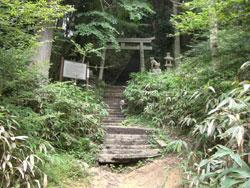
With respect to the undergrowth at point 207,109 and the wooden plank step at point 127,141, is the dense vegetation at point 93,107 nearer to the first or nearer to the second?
the undergrowth at point 207,109

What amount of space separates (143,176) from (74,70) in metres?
4.43

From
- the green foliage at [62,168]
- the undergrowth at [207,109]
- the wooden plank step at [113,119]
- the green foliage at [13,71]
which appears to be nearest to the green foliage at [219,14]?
the undergrowth at [207,109]

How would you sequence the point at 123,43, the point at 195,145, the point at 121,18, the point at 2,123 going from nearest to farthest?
1. the point at 2,123
2. the point at 195,145
3. the point at 121,18
4. the point at 123,43

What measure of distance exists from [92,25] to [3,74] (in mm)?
4744

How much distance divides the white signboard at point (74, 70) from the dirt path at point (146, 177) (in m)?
3.70

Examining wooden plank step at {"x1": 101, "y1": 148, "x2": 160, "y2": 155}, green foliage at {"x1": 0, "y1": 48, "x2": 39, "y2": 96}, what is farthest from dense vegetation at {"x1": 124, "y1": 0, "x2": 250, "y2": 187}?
green foliage at {"x1": 0, "y1": 48, "x2": 39, "y2": 96}

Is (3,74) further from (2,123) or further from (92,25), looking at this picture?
(92,25)

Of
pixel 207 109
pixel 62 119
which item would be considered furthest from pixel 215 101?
pixel 62 119

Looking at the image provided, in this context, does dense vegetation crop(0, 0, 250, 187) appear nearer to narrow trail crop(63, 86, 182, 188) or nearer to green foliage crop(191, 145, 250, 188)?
green foliage crop(191, 145, 250, 188)

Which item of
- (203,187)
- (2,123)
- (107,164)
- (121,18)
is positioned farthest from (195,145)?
(121,18)

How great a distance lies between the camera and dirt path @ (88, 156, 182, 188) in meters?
4.82

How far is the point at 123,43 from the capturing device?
1290 cm

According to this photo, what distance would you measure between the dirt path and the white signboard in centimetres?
370

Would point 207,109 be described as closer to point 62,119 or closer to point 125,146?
point 125,146
